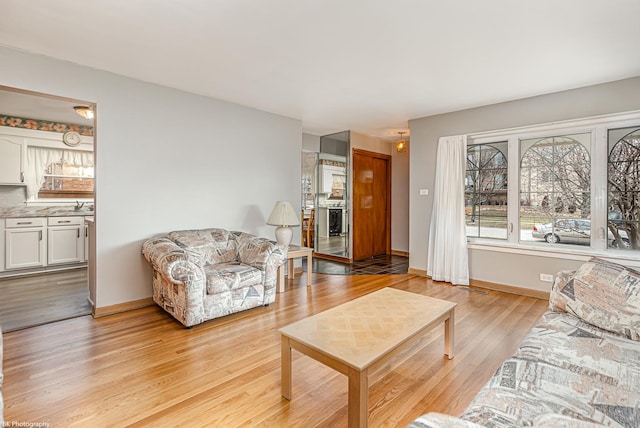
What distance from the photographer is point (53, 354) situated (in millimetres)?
2383

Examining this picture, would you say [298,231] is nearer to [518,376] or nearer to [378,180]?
[378,180]

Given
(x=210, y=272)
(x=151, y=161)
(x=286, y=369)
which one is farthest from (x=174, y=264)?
(x=286, y=369)

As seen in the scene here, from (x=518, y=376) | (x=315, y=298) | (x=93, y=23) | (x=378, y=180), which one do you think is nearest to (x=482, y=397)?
(x=518, y=376)

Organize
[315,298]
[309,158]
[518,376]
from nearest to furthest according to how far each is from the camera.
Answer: [518,376], [315,298], [309,158]

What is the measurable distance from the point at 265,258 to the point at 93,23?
241 cm

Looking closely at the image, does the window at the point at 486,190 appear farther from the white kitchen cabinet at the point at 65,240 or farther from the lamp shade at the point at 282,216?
the white kitchen cabinet at the point at 65,240

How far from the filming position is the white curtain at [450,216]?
4.29 meters

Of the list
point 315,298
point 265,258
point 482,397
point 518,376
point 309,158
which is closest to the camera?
point 482,397

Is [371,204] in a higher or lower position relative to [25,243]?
higher

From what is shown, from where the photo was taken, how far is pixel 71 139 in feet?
17.3

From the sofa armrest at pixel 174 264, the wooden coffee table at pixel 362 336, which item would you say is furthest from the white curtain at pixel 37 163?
the wooden coffee table at pixel 362 336

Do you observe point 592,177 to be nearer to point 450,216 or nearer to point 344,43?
point 450,216

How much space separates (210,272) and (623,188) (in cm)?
438

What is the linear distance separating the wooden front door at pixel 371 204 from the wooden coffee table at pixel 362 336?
369 cm
